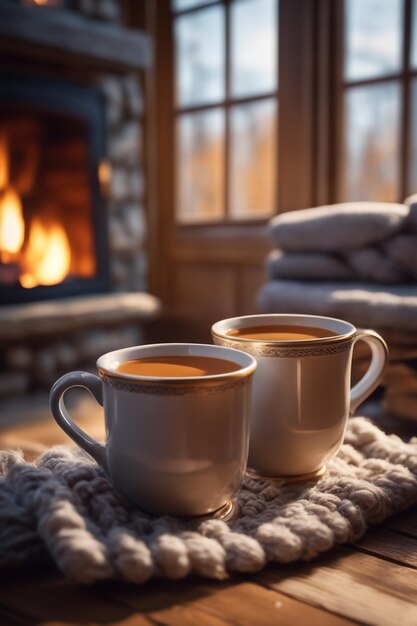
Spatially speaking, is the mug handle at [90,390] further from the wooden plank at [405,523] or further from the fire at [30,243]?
the fire at [30,243]

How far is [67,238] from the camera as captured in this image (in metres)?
2.20

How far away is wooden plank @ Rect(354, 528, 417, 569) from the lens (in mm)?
471

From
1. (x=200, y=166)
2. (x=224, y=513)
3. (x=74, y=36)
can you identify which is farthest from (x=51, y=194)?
(x=224, y=513)

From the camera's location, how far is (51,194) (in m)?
2.17

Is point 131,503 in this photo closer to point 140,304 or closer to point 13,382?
point 13,382

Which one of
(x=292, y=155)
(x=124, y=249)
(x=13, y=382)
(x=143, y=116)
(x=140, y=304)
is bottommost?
(x=13, y=382)

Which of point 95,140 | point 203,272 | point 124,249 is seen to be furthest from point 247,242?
point 95,140

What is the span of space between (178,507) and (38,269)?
1759mm

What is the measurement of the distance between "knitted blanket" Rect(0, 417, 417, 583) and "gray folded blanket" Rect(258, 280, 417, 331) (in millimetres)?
485

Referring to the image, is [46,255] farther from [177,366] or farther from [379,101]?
[177,366]

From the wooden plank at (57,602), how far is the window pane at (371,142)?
2001 millimetres

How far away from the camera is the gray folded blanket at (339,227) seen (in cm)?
128

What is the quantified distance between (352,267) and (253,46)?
146 centimetres

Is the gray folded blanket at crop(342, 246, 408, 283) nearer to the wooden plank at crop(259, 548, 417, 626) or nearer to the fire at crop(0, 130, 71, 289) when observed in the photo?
the wooden plank at crop(259, 548, 417, 626)
